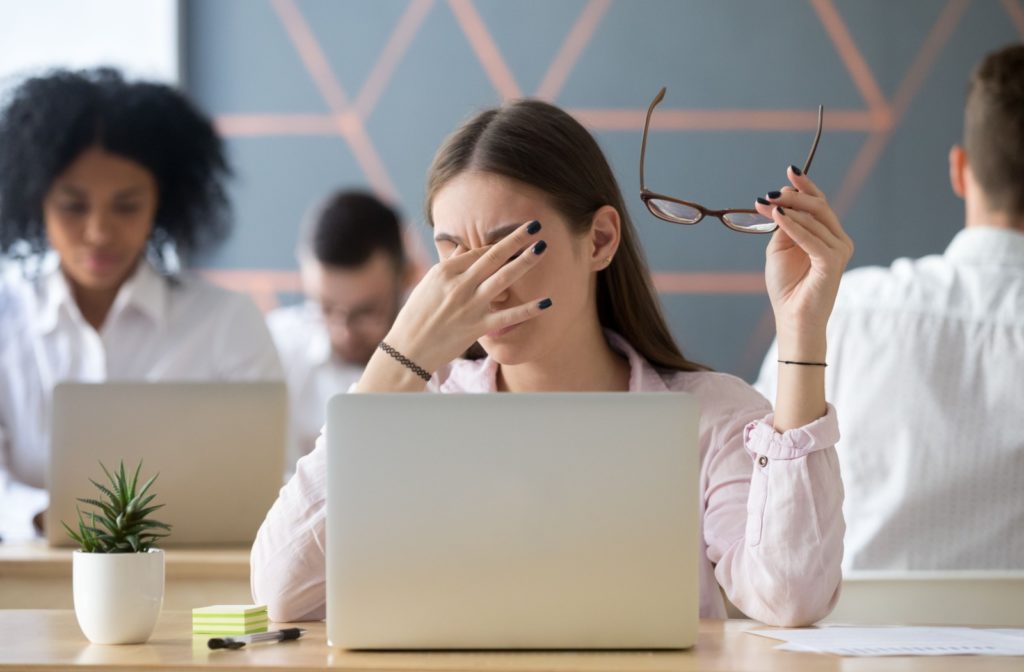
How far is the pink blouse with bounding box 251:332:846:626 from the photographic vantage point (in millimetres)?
1501

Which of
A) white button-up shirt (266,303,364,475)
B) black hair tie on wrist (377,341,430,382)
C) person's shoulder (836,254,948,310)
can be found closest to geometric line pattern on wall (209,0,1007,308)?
white button-up shirt (266,303,364,475)

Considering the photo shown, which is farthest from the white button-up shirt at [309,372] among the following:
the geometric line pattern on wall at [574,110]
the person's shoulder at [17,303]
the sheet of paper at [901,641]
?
the sheet of paper at [901,641]

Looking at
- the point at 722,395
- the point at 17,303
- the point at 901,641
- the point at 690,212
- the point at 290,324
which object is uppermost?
the point at 290,324

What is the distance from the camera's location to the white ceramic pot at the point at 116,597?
4.42ft

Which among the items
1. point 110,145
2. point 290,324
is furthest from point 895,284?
point 290,324

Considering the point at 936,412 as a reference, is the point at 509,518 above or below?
below

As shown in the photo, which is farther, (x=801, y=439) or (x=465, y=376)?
(x=465, y=376)

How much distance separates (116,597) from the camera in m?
1.35

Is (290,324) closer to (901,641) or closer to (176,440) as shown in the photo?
(176,440)

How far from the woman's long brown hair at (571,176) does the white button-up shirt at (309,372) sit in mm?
2315

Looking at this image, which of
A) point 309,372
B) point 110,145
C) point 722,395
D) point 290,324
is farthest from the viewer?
point 290,324

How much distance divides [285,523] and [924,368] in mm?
1281

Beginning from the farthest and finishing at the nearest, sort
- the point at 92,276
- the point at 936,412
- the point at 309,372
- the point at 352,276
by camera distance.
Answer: the point at 309,372 < the point at 352,276 < the point at 92,276 < the point at 936,412

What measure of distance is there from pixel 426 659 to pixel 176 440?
1225 mm
